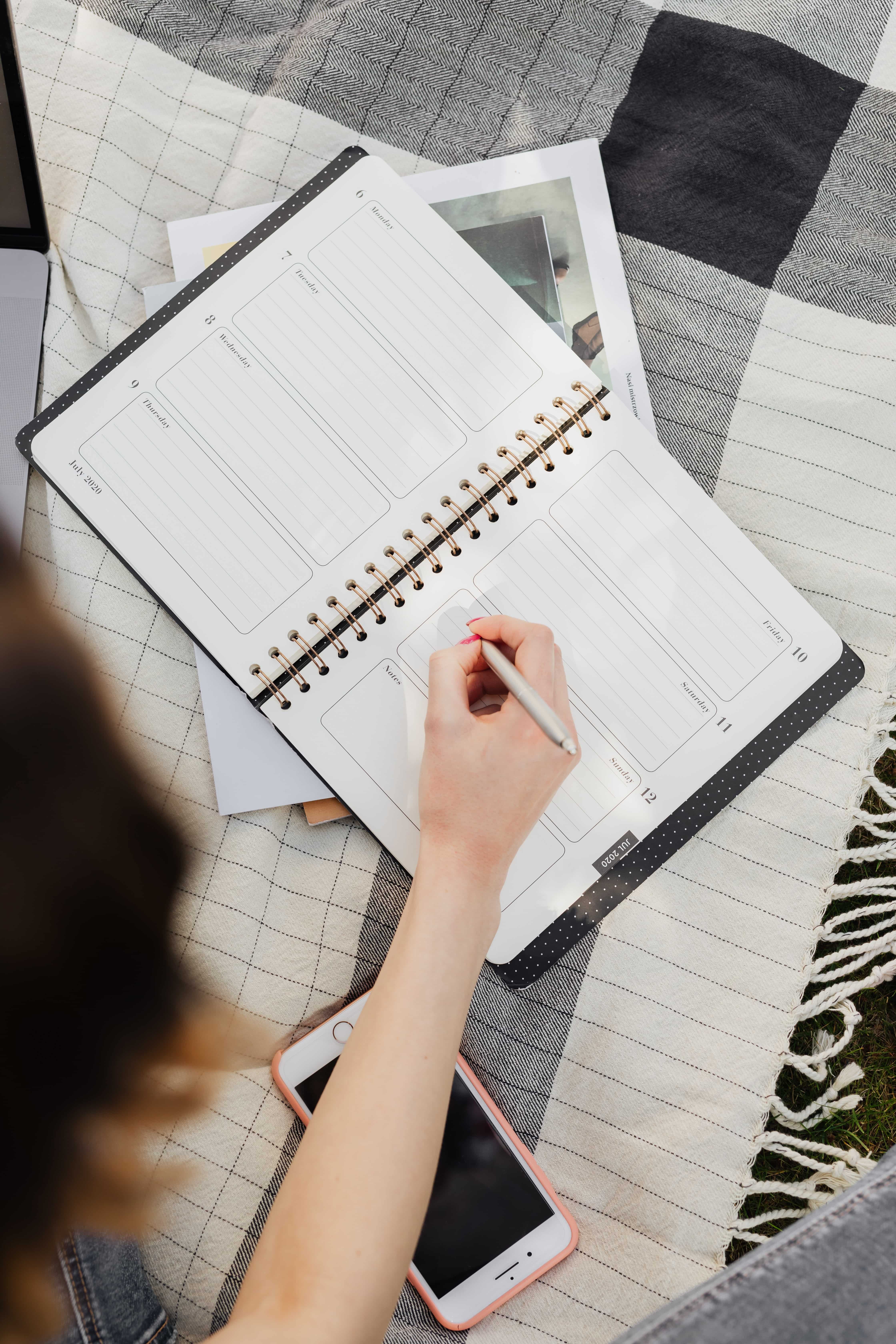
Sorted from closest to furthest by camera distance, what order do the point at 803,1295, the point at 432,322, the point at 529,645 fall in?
the point at 803,1295, the point at 529,645, the point at 432,322

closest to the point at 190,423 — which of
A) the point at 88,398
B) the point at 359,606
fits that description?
the point at 88,398

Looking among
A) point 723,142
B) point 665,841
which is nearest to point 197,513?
point 665,841

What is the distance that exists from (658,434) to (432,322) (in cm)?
20

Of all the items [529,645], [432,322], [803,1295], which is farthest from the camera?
[432,322]

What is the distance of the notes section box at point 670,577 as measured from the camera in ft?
2.22

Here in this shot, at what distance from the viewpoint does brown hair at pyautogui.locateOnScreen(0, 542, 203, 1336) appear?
0.59 metres

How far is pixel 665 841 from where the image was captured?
0.68m

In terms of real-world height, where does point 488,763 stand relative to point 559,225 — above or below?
below

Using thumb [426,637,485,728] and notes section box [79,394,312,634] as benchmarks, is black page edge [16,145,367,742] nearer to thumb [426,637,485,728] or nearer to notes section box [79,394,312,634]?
notes section box [79,394,312,634]

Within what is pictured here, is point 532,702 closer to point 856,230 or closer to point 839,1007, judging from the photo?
point 839,1007

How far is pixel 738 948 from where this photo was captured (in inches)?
27.2

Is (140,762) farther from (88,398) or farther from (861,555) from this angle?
(861,555)

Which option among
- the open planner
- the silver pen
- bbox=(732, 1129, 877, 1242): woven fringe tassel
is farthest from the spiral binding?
bbox=(732, 1129, 877, 1242): woven fringe tassel

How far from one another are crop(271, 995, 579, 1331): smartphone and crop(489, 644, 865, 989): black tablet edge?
10cm
